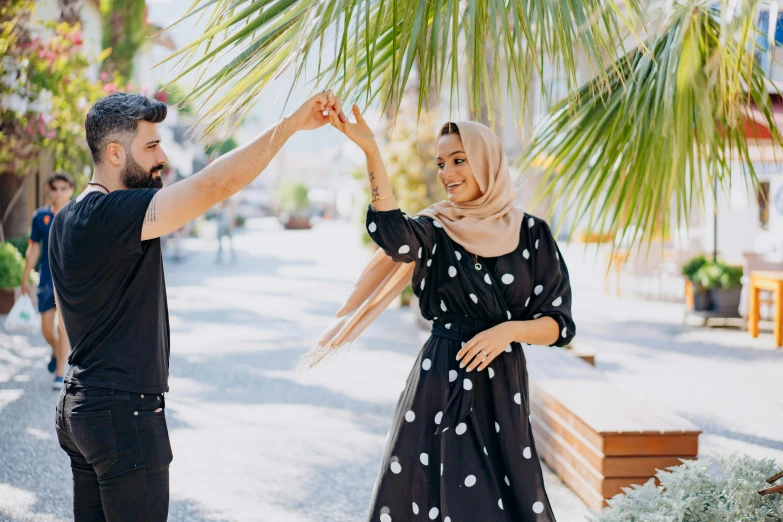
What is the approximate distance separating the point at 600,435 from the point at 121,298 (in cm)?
259

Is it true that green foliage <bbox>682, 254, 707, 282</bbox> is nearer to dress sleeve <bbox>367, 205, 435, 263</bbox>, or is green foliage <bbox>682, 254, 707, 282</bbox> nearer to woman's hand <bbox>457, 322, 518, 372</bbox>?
woman's hand <bbox>457, 322, 518, 372</bbox>

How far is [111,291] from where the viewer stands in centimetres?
231

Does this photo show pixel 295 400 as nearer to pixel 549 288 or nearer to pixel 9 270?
pixel 549 288

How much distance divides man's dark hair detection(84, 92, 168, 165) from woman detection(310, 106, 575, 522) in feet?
2.46

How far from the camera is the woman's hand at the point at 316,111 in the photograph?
2.52 meters

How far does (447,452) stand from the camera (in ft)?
9.36

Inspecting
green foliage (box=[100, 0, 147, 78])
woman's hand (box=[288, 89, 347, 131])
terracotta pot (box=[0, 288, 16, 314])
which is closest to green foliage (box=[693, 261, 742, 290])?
terracotta pot (box=[0, 288, 16, 314])

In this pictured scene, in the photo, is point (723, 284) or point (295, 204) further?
point (295, 204)

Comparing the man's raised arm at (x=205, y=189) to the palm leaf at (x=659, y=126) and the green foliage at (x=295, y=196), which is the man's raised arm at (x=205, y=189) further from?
the green foliage at (x=295, y=196)

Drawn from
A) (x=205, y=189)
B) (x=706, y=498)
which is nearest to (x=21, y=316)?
(x=205, y=189)

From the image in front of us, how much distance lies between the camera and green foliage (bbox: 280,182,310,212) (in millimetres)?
46531

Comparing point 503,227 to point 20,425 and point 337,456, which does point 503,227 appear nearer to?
point 337,456

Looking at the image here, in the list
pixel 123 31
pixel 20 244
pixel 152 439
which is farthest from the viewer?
pixel 123 31

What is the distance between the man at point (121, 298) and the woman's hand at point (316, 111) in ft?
0.34
